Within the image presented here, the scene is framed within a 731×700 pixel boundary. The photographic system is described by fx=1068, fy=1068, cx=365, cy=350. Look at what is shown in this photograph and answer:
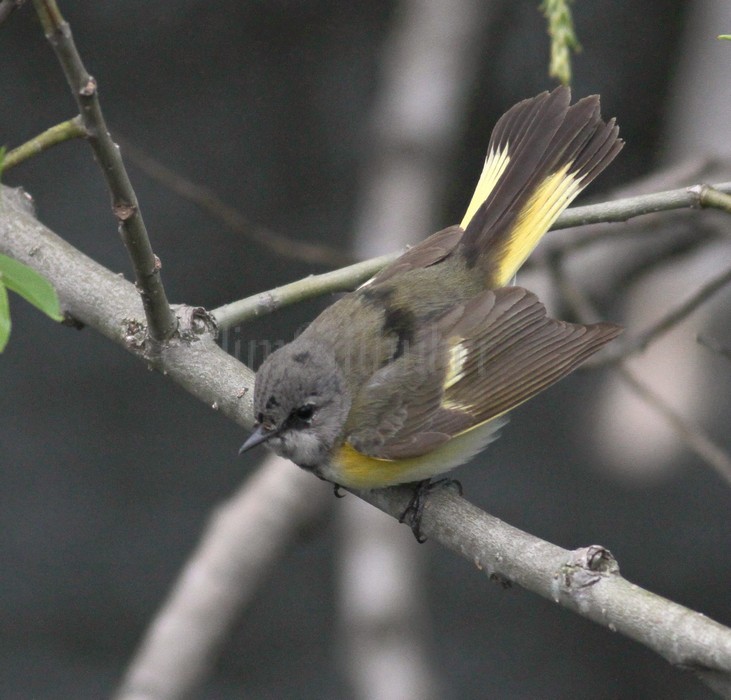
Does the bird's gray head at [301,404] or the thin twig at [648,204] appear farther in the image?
the bird's gray head at [301,404]

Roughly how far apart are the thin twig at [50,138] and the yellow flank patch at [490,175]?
1.45m

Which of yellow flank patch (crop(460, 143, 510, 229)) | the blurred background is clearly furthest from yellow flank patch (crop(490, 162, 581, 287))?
the blurred background

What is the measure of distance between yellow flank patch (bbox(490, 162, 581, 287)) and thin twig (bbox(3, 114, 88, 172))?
1.42m

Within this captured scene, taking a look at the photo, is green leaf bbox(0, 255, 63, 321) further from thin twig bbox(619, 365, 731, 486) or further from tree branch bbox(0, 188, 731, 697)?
thin twig bbox(619, 365, 731, 486)

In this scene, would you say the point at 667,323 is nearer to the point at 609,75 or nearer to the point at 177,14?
the point at 609,75

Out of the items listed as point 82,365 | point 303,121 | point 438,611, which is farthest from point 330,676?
point 303,121

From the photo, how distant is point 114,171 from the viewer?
6.06ft

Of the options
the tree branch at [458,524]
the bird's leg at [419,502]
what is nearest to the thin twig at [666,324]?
the bird's leg at [419,502]

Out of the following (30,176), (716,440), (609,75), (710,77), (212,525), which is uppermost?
(609,75)

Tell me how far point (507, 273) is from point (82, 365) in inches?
126

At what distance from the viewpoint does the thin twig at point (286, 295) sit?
254 cm

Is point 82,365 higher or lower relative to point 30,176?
lower

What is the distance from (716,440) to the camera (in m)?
5.68

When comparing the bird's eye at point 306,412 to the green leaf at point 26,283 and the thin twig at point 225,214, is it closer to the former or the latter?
the thin twig at point 225,214
